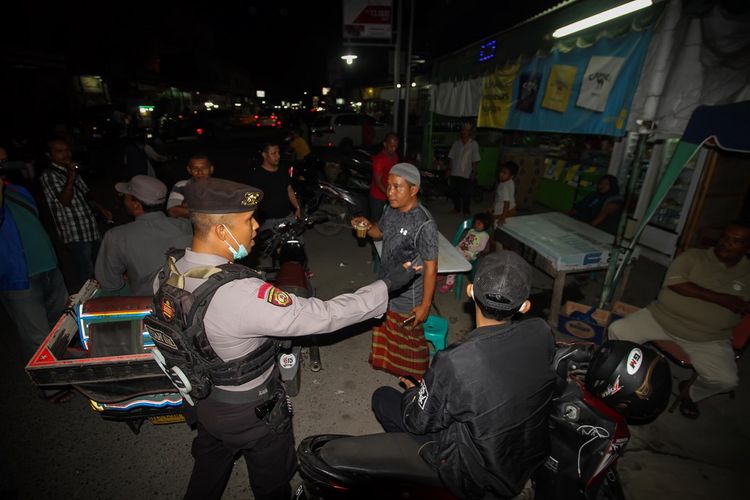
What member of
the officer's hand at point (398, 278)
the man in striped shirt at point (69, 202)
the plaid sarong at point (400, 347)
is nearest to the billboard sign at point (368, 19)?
the man in striped shirt at point (69, 202)

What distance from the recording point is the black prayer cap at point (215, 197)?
5.96ft

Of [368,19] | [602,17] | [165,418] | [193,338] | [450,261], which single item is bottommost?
[165,418]

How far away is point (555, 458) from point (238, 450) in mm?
1973

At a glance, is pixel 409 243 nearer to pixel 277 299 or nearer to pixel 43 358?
pixel 277 299

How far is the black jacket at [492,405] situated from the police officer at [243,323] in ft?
2.08

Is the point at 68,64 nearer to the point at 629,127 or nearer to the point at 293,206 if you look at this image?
the point at 293,206

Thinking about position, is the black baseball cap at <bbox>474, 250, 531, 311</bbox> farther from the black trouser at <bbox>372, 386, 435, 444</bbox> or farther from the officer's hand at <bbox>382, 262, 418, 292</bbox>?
the black trouser at <bbox>372, 386, 435, 444</bbox>

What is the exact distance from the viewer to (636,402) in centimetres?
204

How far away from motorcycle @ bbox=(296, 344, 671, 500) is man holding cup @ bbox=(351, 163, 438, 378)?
1275 mm

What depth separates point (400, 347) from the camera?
3.62 meters

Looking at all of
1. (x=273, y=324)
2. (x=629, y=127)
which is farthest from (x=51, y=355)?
(x=629, y=127)

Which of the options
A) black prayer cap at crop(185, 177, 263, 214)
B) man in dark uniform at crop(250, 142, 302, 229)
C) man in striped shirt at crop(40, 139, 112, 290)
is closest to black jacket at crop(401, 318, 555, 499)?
black prayer cap at crop(185, 177, 263, 214)

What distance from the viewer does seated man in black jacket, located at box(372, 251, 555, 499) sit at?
62.1 inches

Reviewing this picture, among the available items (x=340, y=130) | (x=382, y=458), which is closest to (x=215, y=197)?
(x=382, y=458)
